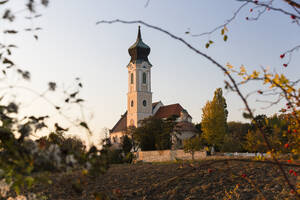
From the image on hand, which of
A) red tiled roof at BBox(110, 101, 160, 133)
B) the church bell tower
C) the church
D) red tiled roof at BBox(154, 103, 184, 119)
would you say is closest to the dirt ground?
red tiled roof at BBox(154, 103, 184, 119)

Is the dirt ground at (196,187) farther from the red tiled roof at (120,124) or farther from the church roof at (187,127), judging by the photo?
the red tiled roof at (120,124)

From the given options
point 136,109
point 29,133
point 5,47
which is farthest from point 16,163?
point 136,109

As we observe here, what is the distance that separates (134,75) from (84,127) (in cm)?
6592

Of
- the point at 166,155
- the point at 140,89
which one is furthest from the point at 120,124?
the point at 166,155

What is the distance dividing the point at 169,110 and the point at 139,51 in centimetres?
1428

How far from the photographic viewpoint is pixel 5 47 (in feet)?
8.62

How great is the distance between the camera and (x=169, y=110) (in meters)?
63.6

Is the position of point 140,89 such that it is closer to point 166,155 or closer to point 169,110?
point 169,110

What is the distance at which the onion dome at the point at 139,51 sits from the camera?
66.8 metres

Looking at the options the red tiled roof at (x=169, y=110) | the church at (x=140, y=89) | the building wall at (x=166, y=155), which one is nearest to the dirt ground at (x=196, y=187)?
the building wall at (x=166, y=155)

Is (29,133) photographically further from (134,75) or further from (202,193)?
(134,75)

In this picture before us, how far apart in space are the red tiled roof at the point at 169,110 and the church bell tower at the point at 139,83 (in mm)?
2350

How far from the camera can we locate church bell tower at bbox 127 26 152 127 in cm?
6606

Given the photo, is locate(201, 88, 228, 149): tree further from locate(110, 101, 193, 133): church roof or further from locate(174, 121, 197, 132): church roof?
locate(174, 121, 197, 132): church roof
